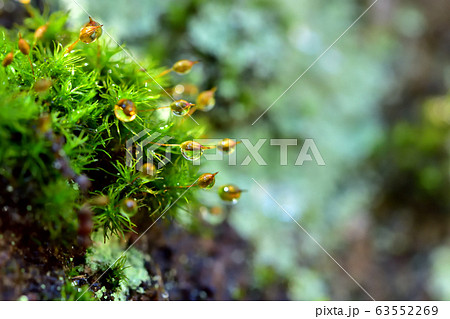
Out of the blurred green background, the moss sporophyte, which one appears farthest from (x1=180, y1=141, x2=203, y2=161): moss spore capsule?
the blurred green background

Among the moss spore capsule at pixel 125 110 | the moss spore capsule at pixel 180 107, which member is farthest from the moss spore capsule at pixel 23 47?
the moss spore capsule at pixel 180 107

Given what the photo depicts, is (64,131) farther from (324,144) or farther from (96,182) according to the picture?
(324,144)

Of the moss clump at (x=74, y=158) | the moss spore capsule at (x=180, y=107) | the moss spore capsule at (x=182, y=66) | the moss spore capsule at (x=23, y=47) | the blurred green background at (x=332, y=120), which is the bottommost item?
the moss clump at (x=74, y=158)

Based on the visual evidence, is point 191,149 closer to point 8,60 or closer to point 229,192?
point 229,192

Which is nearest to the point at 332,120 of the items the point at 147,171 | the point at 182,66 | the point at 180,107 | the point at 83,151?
the point at 182,66

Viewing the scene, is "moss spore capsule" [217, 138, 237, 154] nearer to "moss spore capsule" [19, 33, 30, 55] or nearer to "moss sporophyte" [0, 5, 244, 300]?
"moss sporophyte" [0, 5, 244, 300]

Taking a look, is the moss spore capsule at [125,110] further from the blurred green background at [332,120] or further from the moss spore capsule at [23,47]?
the blurred green background at [332,120]
